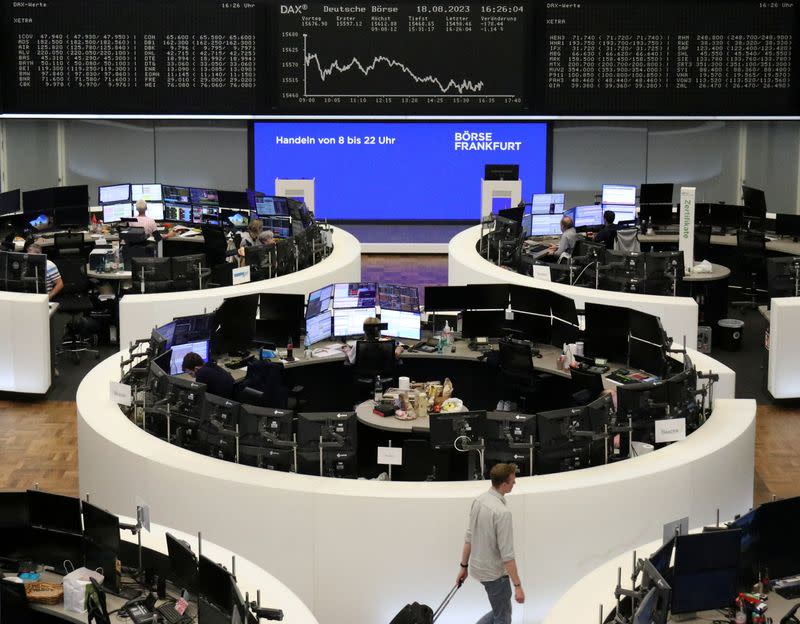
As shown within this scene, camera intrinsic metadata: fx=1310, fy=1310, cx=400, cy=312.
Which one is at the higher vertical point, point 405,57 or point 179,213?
point 405,57

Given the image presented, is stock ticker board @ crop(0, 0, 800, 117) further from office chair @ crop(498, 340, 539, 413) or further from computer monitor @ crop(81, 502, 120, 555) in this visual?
computer monitor @ crop(81, 502, 120, 555)

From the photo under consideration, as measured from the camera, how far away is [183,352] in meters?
10.0

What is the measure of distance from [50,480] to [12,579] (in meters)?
3.32

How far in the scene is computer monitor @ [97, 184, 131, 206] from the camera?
1655cm

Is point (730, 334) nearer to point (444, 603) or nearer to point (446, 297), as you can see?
point (446, 297)

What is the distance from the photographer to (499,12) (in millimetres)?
17891

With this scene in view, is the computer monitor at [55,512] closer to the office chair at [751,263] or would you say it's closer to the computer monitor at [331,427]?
the computer monitor at [331,427]

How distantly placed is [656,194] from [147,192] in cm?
649

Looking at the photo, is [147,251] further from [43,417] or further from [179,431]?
[179,431]

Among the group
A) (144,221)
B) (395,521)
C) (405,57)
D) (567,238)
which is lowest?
(395,521)

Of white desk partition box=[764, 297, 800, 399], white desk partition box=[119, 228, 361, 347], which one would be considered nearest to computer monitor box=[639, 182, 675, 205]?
white desk partition box=[764, 297, 800, 399]

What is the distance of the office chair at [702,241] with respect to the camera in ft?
52.4

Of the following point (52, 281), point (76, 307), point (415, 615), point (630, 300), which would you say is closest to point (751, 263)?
point (630, 300)

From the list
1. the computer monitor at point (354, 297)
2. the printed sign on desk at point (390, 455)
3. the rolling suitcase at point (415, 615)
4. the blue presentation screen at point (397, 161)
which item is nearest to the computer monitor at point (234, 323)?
the computer monitor at point (354, 297)
